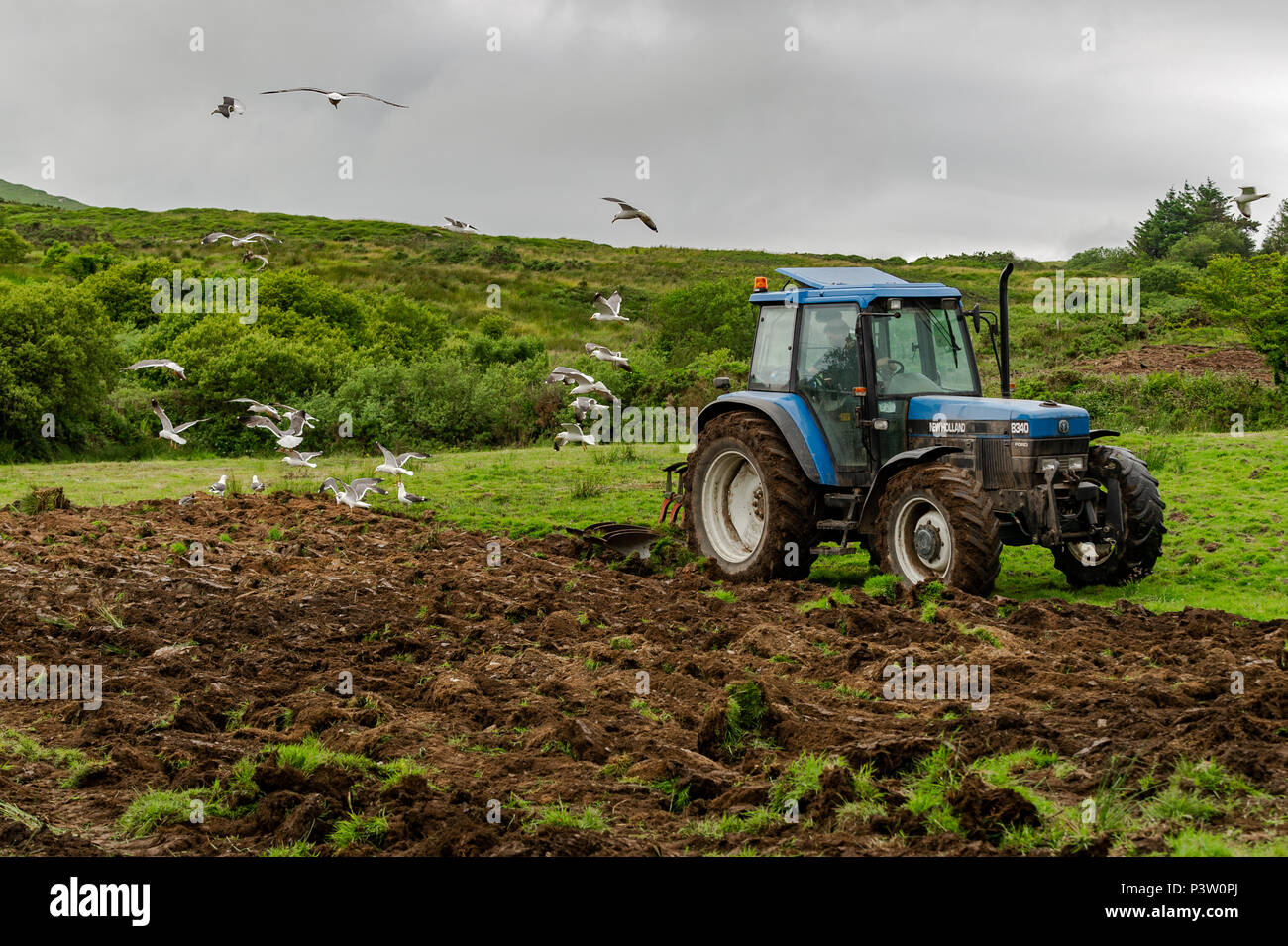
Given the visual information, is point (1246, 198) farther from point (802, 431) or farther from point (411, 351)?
point (411, 351)

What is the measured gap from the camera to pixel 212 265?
54719mm

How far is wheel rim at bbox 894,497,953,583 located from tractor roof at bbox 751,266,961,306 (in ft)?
6.47

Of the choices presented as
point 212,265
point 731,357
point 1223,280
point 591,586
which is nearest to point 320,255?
point 212,265

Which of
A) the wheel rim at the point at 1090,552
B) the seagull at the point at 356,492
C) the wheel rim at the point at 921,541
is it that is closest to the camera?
the wheel rim at the point at 921,541

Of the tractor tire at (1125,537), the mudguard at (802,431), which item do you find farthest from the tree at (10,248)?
the tractor tire at (1125,537)

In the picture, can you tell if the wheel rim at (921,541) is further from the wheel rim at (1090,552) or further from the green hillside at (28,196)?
the green hillside at (28,196)

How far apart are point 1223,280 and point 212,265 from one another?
133 feet

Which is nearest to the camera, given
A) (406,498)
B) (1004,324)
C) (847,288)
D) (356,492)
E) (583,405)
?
(1004,324)

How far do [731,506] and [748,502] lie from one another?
0.19 m

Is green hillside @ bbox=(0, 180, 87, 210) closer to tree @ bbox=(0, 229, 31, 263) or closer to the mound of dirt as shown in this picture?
tree @ bbox=(0, 229, 31, 263)

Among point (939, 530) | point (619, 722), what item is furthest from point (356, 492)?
point (619, 722)

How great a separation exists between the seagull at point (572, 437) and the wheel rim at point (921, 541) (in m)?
8.75

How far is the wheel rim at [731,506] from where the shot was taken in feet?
41.9

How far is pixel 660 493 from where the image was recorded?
17.9 meters
